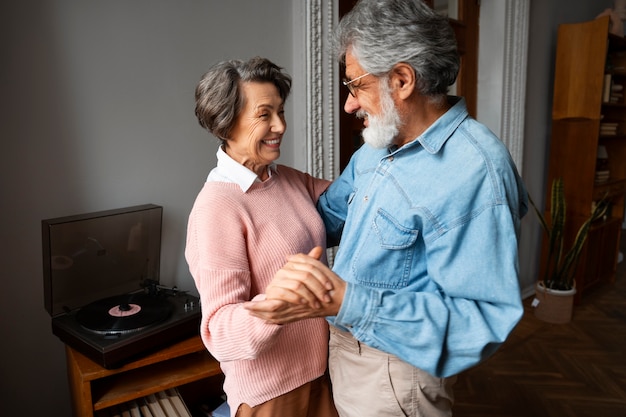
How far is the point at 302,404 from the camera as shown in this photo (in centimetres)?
129

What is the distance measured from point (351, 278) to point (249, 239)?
0.26m

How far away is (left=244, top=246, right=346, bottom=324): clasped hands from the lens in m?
0.87

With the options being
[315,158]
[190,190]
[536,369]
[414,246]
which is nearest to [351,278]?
[414,246]

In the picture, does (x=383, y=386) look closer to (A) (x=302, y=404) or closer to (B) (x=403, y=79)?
(A) (x=302, y=404)

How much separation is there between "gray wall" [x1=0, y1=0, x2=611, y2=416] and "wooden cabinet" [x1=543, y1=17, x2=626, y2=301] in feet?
9.20

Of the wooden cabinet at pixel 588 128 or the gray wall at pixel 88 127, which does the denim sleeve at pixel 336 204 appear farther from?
the wooden cabinet at pixel 588 128

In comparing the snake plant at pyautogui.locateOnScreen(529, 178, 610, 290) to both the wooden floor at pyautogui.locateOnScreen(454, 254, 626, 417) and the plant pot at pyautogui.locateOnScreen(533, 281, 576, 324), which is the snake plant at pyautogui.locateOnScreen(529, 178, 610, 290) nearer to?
the plant pot at pyautogui.locateOnScreen(533, 281, 576, 324)

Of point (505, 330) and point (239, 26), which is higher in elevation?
point (239, 26)

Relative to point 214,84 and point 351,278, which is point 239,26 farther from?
point 351,278

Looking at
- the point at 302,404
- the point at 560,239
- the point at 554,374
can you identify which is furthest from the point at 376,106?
the point at 560,239

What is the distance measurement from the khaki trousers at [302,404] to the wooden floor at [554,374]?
145cm

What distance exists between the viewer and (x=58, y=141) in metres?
1.71

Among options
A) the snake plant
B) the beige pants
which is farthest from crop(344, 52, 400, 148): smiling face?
the snake plant

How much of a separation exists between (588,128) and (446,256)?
355 centimetres
